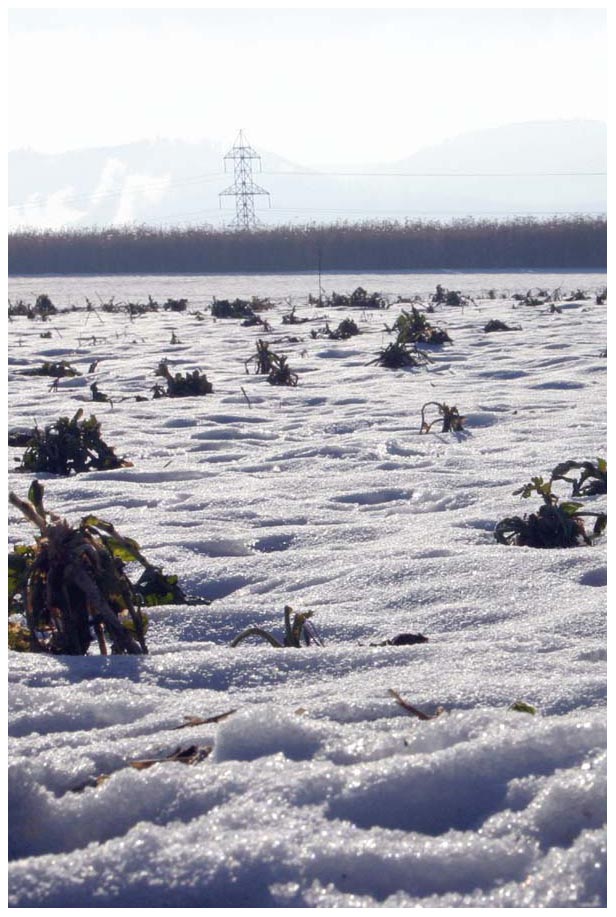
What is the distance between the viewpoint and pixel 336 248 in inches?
1062

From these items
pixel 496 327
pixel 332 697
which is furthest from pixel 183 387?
pixel 332 697

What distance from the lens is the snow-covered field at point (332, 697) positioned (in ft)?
4.10

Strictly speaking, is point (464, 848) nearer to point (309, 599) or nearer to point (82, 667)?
point (82, 667)

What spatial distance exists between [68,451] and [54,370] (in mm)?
2908

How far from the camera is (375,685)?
1.83 m

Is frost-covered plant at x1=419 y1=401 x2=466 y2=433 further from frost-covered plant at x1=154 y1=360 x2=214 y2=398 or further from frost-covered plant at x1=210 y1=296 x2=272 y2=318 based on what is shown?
frost-covered plant at x1=210 y1=296 x2=272 y2=318

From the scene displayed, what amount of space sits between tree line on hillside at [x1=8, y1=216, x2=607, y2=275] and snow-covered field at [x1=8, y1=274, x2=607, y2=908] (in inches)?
890

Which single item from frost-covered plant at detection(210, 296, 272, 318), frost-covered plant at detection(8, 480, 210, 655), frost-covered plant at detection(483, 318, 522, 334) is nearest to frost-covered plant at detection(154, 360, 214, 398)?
frost-covered plant at detection(483, 318, 522, 334)

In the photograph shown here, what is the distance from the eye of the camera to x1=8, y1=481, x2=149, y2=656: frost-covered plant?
81.0 inches

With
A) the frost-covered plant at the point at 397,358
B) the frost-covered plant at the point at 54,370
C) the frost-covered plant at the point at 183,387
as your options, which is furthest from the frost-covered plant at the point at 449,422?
the frost-covered plant at the point at 54,370

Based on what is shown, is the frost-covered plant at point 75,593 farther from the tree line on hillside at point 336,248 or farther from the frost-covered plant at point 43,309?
the tree line on hillside at point 336,248

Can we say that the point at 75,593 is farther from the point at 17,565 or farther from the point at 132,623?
the point at 17,565

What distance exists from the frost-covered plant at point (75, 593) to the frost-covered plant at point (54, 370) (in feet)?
15.3

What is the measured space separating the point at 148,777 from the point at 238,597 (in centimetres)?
110
